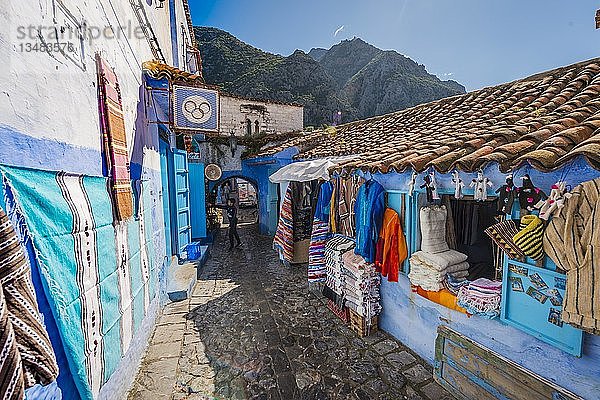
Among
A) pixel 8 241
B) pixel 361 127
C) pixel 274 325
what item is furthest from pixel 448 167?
pixel 361 127

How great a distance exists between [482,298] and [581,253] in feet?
4.38

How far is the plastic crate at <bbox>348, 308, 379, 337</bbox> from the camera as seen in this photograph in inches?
212

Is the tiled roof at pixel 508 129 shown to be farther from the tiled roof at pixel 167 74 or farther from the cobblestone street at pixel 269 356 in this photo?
the tiled roof at pixel 167 74

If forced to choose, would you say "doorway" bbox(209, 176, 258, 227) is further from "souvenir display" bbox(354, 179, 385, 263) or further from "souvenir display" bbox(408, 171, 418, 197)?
"souvenir display" bbox(408, 171, 418, 197)

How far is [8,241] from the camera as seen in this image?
4.58 feet

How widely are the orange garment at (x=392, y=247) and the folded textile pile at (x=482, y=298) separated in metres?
1.15

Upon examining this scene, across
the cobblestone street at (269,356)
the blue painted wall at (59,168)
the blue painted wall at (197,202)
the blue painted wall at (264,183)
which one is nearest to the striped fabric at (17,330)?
the blue painted wall at (59,168)

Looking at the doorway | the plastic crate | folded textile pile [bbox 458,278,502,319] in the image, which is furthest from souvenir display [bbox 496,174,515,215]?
the doorway

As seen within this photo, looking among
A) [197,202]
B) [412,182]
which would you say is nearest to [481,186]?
[412,182]

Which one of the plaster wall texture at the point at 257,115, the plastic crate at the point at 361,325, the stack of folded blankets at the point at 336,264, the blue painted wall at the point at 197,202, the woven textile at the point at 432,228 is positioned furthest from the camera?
the plaster wall texture at the point at 257,115

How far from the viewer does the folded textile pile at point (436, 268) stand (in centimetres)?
434

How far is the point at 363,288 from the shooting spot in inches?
216

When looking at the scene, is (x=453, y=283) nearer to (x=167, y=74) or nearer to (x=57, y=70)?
(x=57, y=70)

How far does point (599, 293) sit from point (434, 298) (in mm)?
2144
